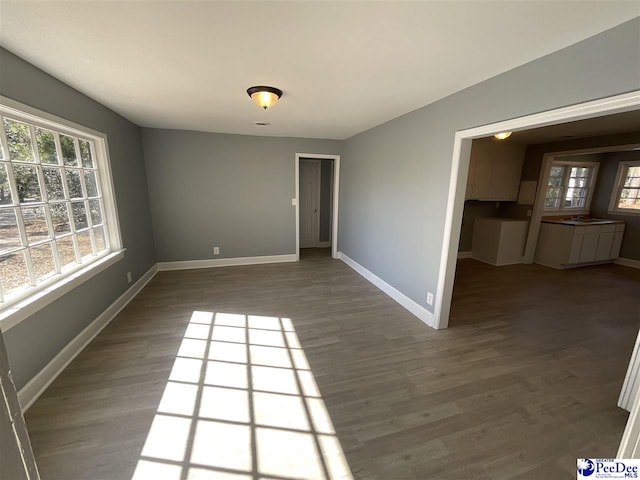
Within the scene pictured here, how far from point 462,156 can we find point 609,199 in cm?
550

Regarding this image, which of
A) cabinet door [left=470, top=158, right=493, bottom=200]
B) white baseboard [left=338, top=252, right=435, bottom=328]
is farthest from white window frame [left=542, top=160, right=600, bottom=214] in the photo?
white baseboard [left=338, top=252, right=435, bottom=328]

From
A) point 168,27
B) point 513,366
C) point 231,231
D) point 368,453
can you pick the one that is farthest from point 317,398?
point 231,231

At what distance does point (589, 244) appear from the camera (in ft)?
16.0

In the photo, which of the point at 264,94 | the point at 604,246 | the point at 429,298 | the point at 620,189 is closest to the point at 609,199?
the point at 620,189

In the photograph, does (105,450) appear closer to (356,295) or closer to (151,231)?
(356,295)

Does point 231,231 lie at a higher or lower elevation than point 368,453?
higher

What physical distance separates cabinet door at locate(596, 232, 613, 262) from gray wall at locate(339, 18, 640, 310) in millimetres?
4593

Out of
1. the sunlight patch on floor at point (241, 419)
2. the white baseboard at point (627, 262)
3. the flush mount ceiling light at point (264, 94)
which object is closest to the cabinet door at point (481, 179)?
the white baseboard at point (627, 262)

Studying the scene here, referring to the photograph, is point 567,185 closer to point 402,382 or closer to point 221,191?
point 402,382

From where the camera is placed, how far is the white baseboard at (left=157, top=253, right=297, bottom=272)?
4470 mm

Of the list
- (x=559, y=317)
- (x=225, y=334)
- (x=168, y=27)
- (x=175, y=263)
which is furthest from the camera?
(x=175, y=263)

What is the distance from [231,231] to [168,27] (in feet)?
11.5

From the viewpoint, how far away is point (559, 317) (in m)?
3.08

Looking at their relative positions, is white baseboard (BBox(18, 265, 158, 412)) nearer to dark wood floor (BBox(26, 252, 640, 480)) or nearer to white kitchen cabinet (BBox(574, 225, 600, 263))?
dark wood floor (BBox(26, 252, 640, 480))
